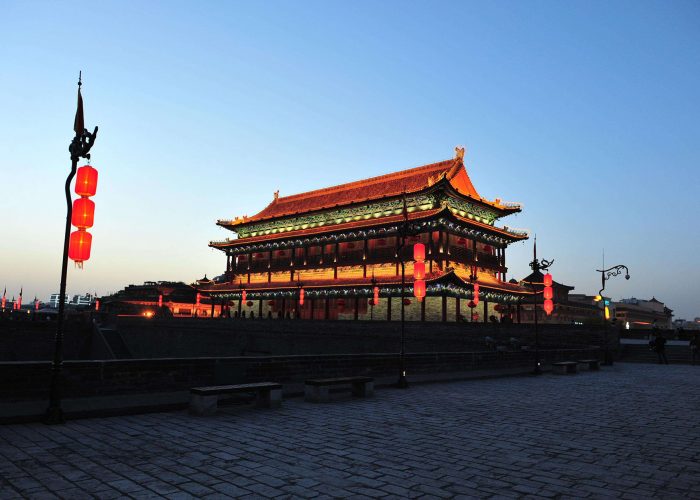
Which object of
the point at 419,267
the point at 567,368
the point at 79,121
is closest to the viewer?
the point at 79,121

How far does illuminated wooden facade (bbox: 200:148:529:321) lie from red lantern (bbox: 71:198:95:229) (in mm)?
23234

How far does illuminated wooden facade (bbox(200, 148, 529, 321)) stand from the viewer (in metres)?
36.0

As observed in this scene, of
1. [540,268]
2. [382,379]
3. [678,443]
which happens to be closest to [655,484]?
[678,443]

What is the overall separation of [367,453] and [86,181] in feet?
24.3

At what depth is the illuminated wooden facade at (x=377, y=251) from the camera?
36.0m

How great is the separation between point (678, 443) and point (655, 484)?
247cm

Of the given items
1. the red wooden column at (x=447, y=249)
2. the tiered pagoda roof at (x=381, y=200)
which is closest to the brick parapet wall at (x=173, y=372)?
the red wooden column at (x=447, y=249)

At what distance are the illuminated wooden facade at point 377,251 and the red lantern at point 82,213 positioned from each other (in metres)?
23.2

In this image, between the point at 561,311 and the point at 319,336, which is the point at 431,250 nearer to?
the point at 319,336

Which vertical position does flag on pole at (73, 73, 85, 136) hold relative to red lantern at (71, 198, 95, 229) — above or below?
above

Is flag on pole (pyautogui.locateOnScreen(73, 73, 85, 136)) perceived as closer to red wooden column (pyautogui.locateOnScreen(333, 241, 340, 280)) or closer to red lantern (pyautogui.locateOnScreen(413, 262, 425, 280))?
red lantern (pyautogui.locateOnScreen(413, 262, 425, 280))

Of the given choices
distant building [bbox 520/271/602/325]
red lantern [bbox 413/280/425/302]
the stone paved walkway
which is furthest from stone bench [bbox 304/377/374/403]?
distant building [bbox 520/271/602/325]

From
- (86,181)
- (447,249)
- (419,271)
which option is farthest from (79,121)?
(447,249)

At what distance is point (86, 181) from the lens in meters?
9.65
